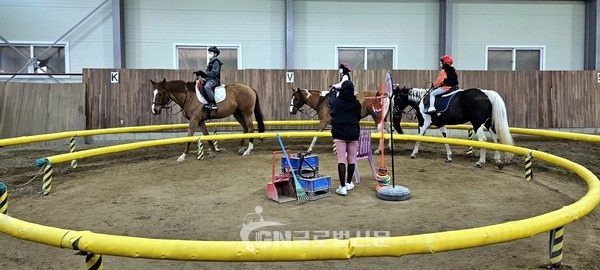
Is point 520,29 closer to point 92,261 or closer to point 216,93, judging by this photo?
point 216,93

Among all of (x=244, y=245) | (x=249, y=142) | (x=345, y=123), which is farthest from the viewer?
(x=249, y=142)

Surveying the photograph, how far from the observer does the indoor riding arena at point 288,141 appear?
13.3 feet

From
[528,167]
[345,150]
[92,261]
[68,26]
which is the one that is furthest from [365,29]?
[92,261]

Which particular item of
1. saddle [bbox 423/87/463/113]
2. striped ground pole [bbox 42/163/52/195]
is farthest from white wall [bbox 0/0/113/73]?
saddle [bbox 423/87/463/113]

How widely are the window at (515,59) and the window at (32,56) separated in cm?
1451

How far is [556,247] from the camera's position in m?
3.84

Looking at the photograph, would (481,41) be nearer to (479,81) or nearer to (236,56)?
(479,81)

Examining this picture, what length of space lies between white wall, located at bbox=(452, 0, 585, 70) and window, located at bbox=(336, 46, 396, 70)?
2.28 meters

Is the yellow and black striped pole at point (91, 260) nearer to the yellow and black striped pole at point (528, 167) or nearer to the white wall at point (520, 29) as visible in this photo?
the yellow and black striped pole at point (528, 167)

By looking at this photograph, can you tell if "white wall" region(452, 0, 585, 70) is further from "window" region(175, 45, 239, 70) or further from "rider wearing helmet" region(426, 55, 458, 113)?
"window" region(175, 45, 239, 70)

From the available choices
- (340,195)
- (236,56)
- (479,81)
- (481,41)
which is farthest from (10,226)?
(481,41)

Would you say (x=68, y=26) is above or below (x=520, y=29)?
below

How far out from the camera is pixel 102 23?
1509cm

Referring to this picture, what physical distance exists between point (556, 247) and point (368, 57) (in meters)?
12.9
